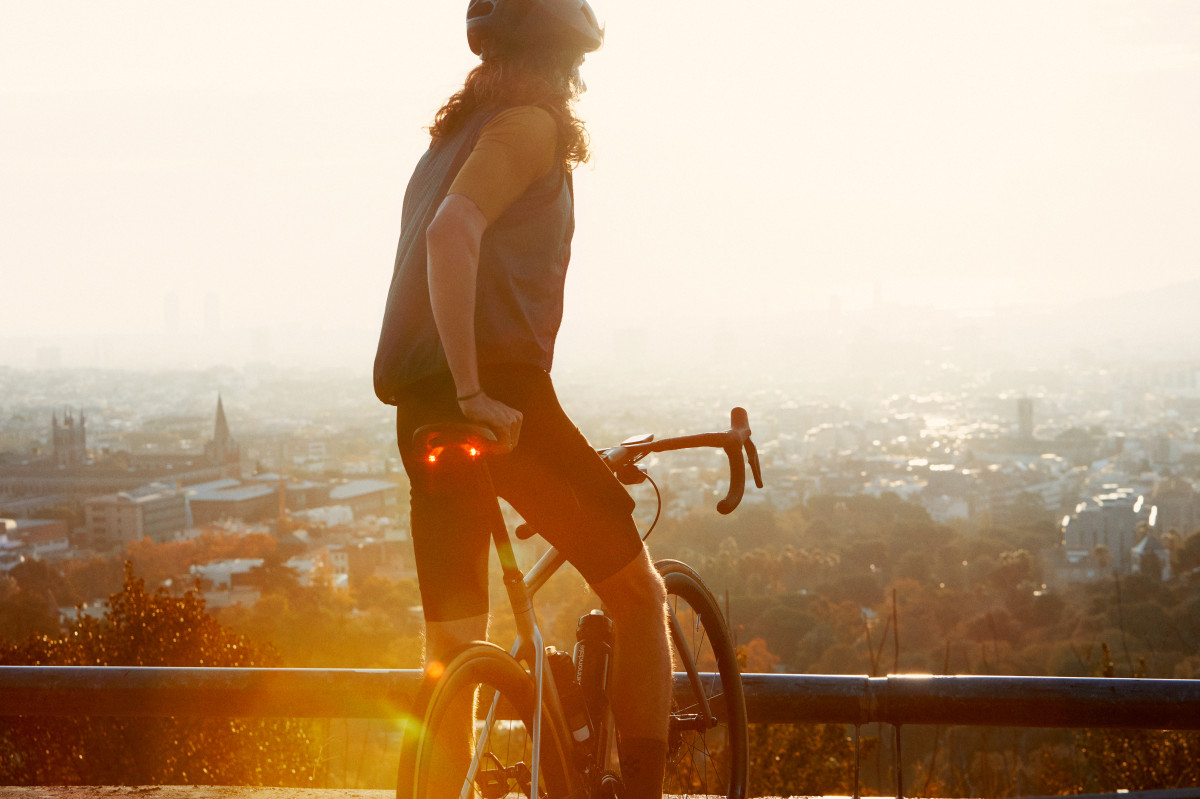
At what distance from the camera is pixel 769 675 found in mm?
2857

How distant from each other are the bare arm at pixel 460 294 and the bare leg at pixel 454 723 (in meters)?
0.36

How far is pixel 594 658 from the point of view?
7.09ft

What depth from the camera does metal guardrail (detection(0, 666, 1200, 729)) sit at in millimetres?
2777

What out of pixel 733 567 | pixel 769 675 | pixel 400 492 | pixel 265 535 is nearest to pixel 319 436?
pixel 400 492

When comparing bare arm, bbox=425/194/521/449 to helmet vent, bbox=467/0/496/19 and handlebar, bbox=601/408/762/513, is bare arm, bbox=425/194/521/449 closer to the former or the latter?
helmet vent, bbox=467/0/496/19

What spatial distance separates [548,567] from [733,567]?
26598 millimetres

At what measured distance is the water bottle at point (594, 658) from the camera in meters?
2.14

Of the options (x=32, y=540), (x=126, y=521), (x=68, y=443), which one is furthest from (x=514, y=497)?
(x=68, y=443)

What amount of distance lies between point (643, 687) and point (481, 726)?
1.10 feet

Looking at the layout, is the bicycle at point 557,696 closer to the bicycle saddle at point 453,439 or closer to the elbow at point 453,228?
the bicycle saddle at point 453,439

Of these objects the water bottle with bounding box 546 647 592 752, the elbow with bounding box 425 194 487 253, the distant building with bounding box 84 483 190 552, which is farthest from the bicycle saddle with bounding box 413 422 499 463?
the distant building with bounding box 84 483 190 552

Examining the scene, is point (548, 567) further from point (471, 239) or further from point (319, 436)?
point (319, 436)

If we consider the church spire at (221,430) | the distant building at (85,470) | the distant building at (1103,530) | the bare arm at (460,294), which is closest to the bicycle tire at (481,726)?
the bare arm at (460,294)

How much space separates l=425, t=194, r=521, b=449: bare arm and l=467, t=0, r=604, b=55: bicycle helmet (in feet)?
1.14
